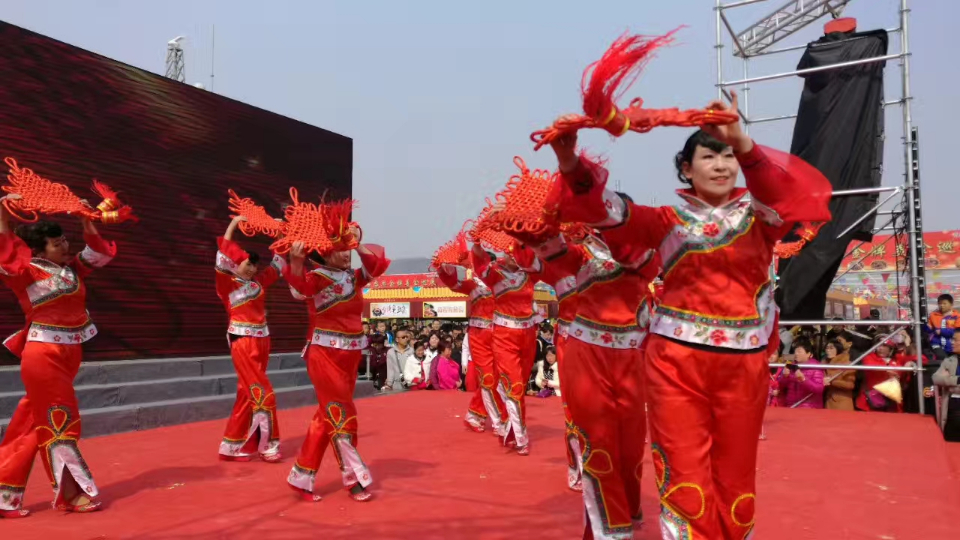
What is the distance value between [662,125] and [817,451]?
4165 millimetres

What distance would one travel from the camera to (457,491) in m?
4.04

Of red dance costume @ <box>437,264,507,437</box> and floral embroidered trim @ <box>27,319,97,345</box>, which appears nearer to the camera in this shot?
floral embroidered trim @ <box>27,319,97,345</box>

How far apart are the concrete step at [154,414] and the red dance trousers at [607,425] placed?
5.16m

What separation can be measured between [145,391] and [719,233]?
6550mm

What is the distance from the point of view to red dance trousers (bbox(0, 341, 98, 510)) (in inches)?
143

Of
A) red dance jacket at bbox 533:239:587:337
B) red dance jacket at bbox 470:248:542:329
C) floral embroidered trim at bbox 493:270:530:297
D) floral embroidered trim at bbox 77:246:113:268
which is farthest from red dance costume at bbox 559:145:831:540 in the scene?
floral embroidered trim at bbox 493:270:530:297

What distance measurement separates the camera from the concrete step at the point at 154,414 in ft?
20.3

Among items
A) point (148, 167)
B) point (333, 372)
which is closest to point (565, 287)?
point (333, 372)

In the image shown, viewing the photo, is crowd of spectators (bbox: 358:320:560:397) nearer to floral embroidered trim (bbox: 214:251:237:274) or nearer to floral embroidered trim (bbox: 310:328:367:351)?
floral embroidered trim (bbox: 214:251:237:274)

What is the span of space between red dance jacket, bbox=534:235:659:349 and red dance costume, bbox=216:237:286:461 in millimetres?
2876

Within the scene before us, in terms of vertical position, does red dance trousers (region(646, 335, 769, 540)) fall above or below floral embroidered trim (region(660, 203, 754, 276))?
below

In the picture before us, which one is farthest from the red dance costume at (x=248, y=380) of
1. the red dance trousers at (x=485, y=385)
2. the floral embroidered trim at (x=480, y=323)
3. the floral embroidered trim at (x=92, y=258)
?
the floral embroidered trim at (x=480, y=323)

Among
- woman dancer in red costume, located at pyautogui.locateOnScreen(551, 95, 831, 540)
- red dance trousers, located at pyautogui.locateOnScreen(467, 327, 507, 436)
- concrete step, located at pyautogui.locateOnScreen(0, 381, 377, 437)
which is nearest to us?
woman dancer in red costume, located at pyautogui.locateOnScreen(551, 95, 831, 540)

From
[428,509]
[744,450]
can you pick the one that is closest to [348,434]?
[428,509]
